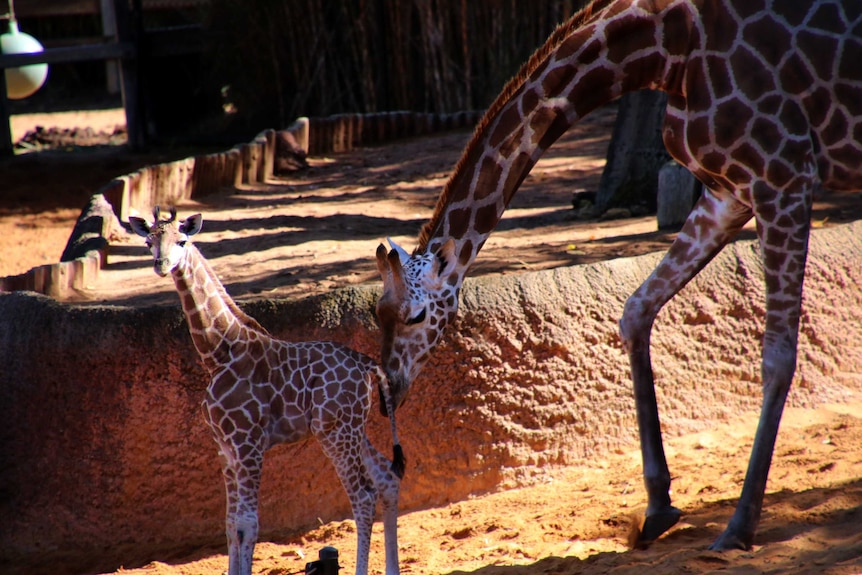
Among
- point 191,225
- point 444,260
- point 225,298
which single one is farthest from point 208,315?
point 444,260

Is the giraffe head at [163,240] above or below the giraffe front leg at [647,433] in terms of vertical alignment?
above

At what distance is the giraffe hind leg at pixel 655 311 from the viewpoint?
401cm

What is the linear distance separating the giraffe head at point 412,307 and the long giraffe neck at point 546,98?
11cm

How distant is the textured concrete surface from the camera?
4555mm

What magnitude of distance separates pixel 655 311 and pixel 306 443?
5.77 ft

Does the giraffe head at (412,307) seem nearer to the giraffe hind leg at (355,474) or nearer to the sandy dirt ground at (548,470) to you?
the giraffe hind leg at (355,474)

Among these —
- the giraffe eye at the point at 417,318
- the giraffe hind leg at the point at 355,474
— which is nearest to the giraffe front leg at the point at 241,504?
the giraffe hind leg at the point at 355,474

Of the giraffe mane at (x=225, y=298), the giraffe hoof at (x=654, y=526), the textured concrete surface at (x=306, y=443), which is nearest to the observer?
the giraffe mane at (x=225, y=298)

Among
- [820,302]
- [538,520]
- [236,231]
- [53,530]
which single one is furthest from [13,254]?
[820,302]

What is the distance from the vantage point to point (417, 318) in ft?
12.0

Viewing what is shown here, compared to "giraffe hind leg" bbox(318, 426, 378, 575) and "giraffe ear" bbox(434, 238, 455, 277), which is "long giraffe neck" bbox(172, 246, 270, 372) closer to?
"giraffe hind leg" bbox(318, 426, 378, 575)

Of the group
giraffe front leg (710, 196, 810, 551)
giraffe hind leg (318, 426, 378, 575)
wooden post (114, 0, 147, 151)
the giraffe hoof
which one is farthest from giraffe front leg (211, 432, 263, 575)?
wooden post (114, 0, 147, 151)

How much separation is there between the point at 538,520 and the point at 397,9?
29.1 ft

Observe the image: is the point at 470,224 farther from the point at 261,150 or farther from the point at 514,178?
the point at 261,150
